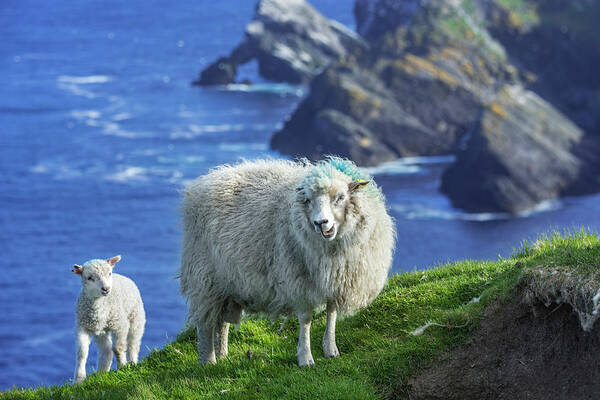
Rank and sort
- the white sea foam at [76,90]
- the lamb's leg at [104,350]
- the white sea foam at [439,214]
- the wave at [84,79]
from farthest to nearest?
the wave at [84,79] < the white sea foam at [76,90] < the white sea foam at [439,214] < the lamb's leg at [104,350]

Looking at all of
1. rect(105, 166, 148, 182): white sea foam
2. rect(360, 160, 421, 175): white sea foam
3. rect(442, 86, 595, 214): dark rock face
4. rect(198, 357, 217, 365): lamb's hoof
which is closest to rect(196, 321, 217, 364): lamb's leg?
rect(198, 357, 217, 365): lamb's hoof

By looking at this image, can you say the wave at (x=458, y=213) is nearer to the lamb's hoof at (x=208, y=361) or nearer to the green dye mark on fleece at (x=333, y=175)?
the lamb's hoof at (x=208, y=361)

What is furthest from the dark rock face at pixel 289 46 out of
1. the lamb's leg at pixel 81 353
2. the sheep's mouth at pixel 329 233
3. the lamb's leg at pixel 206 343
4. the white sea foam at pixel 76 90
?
the sheep's mouth at pixel 329 233

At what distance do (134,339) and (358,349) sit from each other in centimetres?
385

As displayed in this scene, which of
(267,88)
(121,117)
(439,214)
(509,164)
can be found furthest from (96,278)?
(267,88)

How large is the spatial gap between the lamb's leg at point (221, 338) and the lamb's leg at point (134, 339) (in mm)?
1785

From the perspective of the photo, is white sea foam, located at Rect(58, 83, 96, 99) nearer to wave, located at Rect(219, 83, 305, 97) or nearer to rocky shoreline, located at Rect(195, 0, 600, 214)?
rocky shoreline, located at Rect(195, 0, 600, 214)

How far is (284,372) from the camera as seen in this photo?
827 cm

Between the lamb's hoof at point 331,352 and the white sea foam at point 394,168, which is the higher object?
the lamb's hoof at point 331,352

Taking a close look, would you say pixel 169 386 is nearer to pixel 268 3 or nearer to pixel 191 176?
pixel 191 176

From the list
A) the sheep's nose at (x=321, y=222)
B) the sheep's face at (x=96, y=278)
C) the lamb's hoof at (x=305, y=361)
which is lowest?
the sheep's face at (x=96, y=278)

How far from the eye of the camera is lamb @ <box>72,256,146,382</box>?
1002 cm

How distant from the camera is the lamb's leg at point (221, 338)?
376 inches

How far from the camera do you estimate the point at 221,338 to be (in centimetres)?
962
